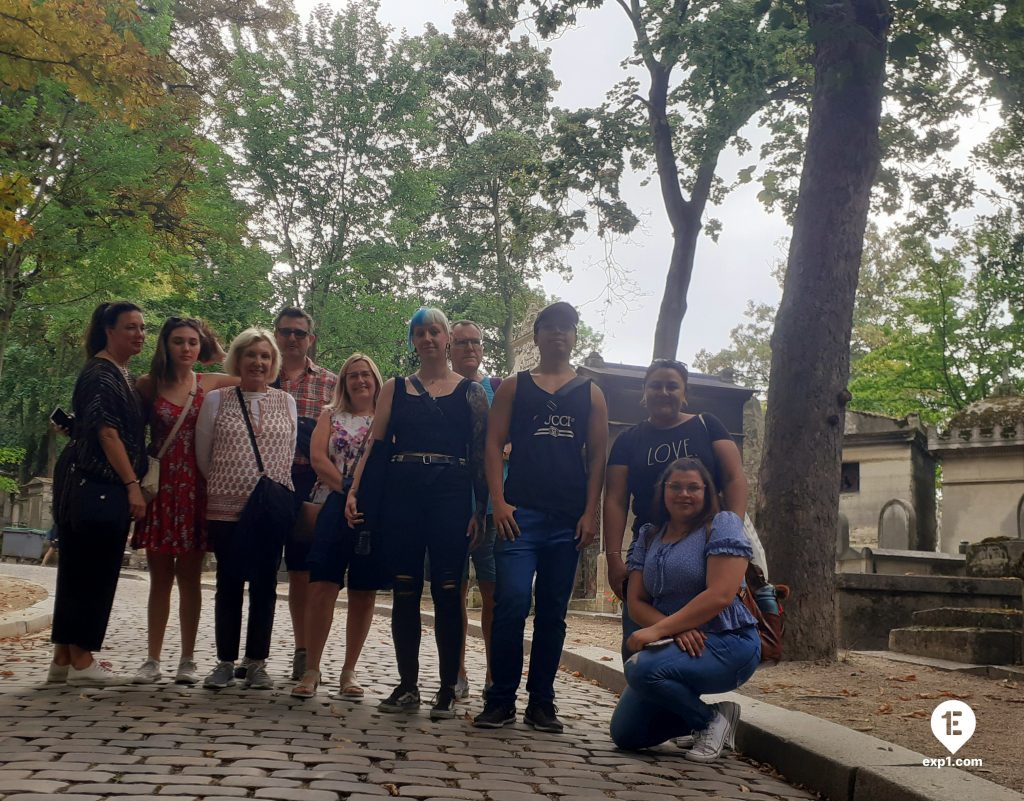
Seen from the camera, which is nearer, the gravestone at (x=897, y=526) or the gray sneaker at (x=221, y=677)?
the gray sneaker at (x=221, y=677)

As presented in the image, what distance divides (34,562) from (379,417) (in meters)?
28.5

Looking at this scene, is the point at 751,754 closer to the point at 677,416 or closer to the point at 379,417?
the point at 677,416

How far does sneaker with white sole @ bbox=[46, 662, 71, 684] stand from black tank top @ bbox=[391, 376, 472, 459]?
2395mm

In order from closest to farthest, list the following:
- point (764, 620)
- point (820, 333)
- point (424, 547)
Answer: point (764, 620) → point (424, 547) → point (820, 333)

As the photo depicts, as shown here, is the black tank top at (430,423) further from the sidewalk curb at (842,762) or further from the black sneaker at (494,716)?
the sidewalk curb at (842,762)

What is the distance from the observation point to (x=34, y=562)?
102 ft

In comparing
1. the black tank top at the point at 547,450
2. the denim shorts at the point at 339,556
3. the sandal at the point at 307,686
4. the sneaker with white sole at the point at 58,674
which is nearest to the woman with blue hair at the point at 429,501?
the denim shorts at the point at 339,556

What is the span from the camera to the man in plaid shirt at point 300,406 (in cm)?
669

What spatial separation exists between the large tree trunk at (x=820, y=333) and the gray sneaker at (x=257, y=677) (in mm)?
4158

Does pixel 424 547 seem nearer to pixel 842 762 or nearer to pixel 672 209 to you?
pixel 842 762

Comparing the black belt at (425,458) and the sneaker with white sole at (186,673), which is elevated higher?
the black belt at (425,458)

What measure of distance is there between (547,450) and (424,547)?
85 cm

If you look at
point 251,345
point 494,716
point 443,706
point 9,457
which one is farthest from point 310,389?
point 9,457

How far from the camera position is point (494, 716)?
558cm
